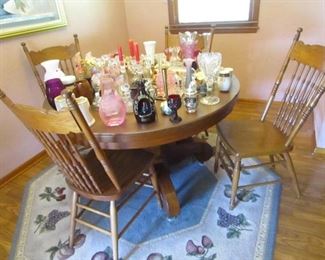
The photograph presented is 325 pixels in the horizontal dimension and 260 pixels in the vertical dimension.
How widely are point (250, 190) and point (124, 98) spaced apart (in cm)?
108

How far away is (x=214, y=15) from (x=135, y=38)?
1046 mm

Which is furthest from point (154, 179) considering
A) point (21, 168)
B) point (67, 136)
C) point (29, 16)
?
point (29, 16)

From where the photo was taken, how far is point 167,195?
1603 mm

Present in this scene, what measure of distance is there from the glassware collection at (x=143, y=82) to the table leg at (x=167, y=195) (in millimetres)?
546

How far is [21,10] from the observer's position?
79.0 inches

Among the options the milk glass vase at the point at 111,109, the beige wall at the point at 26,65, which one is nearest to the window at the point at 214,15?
the beige wall at the point at 26,65

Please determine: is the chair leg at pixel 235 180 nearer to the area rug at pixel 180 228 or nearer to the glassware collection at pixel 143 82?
the area rug at pixel 180 228

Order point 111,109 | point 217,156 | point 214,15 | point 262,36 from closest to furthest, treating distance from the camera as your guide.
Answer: point 111,109, point 217,156, point 262,36, point 214,15

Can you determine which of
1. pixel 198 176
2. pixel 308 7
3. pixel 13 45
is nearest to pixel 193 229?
pixel 198 176

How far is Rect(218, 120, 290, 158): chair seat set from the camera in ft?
4.98

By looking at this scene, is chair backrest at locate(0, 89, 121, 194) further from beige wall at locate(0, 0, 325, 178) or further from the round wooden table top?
beige wall at locate(0, 0, 325, 178)

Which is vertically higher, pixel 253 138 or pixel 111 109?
pixel 111 109

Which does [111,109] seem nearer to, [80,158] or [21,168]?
[80,158]

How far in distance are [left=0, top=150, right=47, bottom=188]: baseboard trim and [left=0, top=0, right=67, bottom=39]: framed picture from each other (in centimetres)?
101
